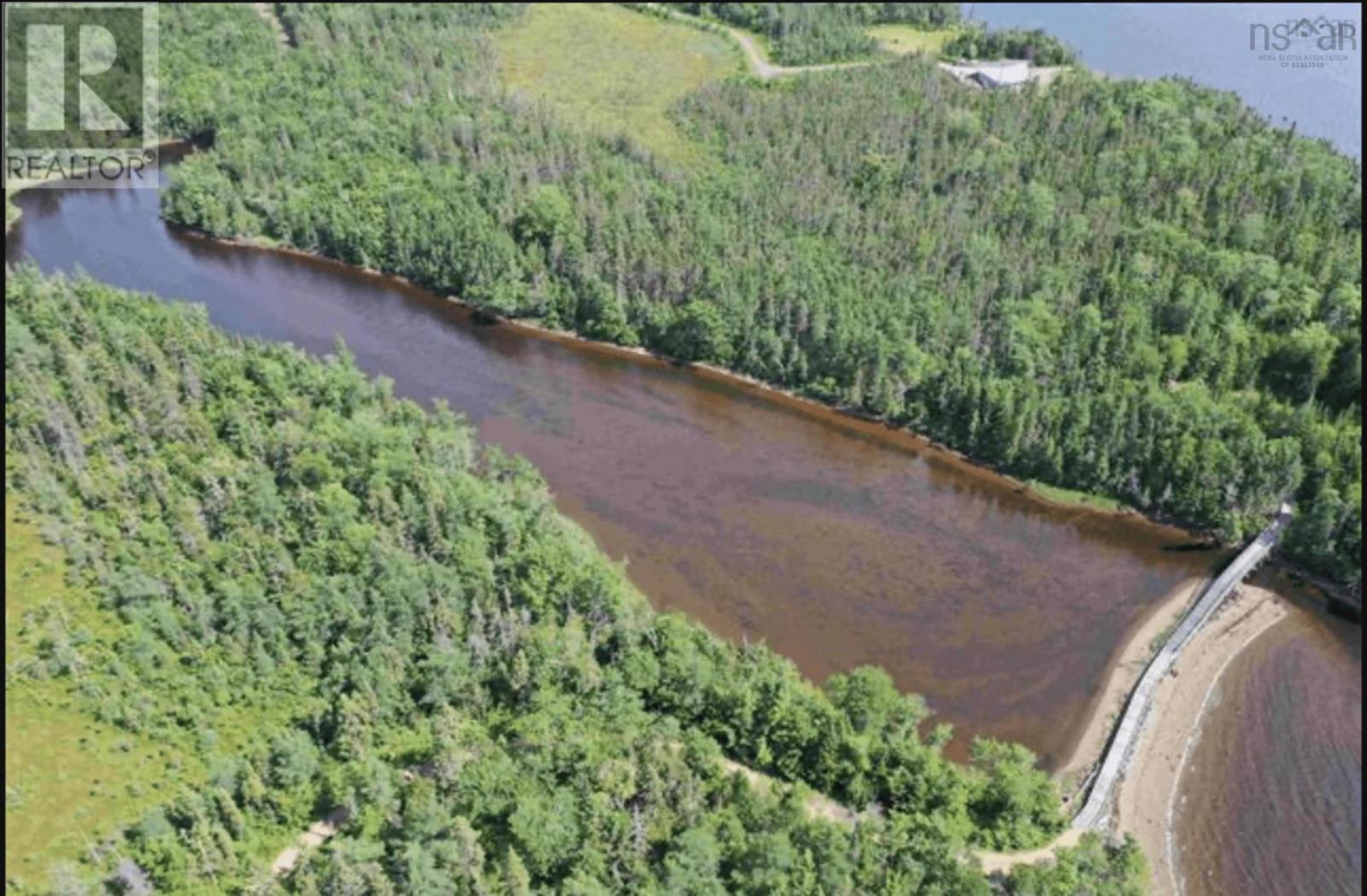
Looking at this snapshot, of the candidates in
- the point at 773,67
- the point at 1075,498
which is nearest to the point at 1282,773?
the point at 1075,498

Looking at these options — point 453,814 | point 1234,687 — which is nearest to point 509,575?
point 453,814

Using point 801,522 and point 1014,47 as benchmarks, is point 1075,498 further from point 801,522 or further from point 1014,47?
point 1014,47

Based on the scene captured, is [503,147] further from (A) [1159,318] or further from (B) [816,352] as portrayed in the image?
(A) [1159,318]

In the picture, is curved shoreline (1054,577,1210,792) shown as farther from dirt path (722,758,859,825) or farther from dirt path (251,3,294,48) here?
dirt path (251,3,294,48)

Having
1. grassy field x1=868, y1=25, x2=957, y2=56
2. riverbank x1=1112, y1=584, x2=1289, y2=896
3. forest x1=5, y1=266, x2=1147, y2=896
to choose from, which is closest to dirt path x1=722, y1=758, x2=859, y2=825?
forest x1=5, y1=266, x2=1147, y2=896

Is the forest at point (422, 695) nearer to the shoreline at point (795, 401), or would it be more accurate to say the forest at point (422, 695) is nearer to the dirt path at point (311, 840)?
the dirt path at point (311, 840)

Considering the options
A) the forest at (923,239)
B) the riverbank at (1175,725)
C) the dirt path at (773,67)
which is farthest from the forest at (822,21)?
the riverbank at (1175,725)
